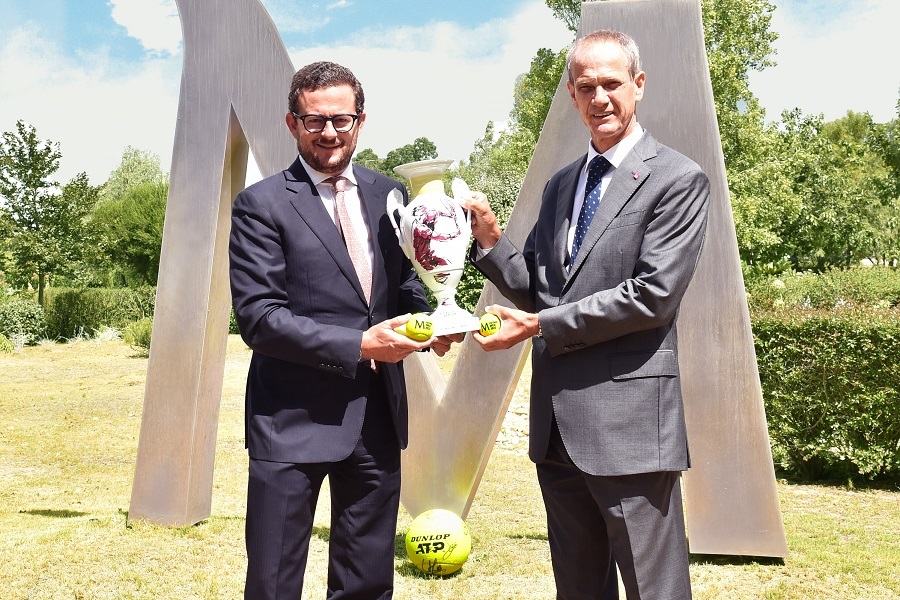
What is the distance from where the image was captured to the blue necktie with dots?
2.89 meters

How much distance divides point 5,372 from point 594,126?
586 inches

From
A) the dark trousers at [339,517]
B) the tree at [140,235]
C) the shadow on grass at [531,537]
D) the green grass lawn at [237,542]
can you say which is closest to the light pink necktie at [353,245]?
the dark trousers at [339,517]

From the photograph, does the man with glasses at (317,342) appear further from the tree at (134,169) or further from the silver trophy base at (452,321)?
the tree at (134,169)

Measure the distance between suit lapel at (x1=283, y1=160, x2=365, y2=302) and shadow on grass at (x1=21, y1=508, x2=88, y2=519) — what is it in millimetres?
4500

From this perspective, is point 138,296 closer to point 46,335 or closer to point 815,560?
point 46,335

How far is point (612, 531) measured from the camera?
2.79 m

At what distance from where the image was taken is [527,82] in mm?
23375

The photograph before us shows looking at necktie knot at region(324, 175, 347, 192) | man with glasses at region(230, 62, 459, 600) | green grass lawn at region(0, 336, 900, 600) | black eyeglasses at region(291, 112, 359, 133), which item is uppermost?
black eyeglasses at region(291, 112, 359, 133)

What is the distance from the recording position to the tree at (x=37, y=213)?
2080cm

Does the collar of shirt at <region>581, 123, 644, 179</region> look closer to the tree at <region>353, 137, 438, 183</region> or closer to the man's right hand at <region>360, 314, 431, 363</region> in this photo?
the man's right hand at <region>360, 314, 431, 363</region>

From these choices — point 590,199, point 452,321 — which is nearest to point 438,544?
point 452,321

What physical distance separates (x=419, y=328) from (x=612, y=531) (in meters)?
0.93

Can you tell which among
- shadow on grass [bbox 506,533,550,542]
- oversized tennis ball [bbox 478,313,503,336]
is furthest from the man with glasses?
shadow on grass [bbox 506,533,550,542]

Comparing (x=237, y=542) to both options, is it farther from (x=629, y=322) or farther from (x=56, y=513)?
(x=629, y=322)
